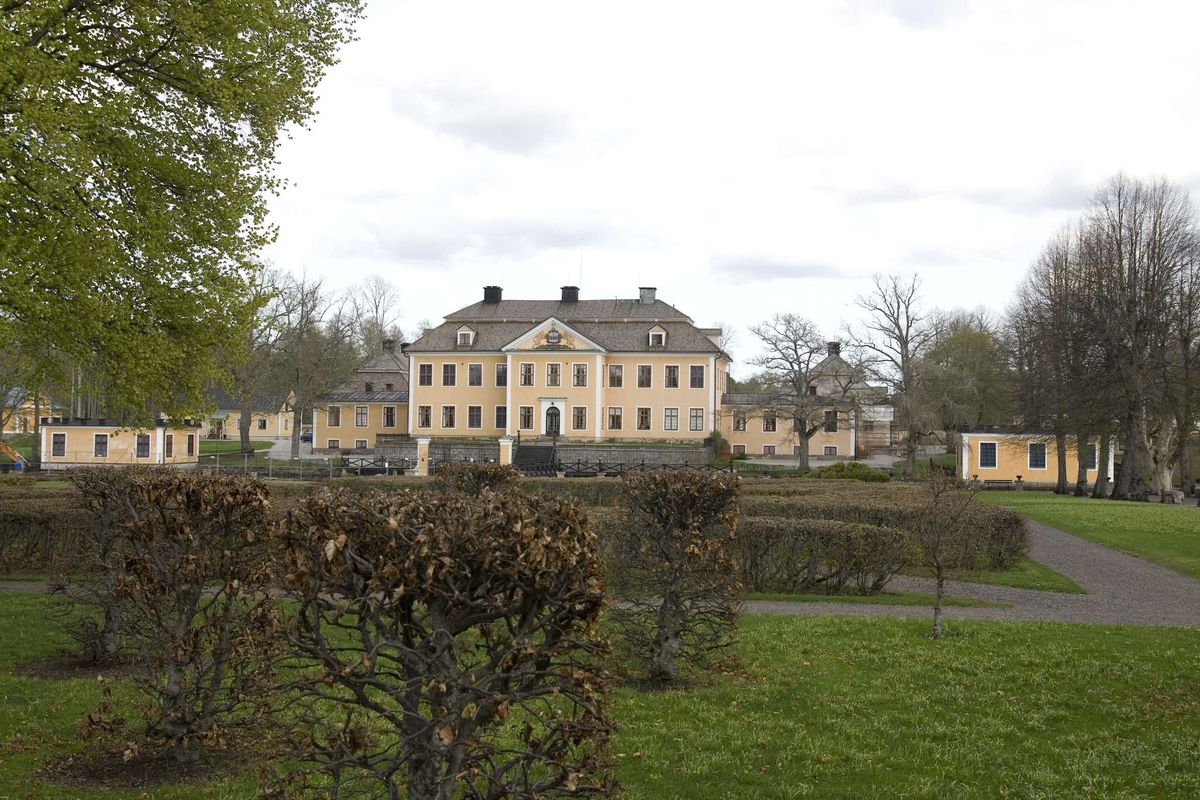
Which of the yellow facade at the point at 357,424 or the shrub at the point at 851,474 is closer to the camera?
the shrub at the point at 851,474

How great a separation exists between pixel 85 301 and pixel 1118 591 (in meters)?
15.4

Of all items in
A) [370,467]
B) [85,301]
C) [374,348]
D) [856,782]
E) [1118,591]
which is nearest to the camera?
[856,782]

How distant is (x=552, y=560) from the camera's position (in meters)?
3.37

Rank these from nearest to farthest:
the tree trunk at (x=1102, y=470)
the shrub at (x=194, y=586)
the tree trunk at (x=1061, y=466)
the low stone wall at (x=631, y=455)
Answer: the shrub at (x=194, y=586), the tree trunk at (x=1102, y=470), the tree trunk at (x=1061, y=466), the low stone wall at (x=631, y=455)

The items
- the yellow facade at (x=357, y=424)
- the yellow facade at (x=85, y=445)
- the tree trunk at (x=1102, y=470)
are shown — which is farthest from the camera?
the yellow facade at (x=357, y=424)

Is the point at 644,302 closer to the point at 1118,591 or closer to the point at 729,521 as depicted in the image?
the point at 1118,591

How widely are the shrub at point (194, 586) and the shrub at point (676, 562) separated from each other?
345 cm

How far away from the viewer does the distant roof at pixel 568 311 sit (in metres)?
54.2

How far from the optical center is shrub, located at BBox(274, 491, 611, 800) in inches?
130

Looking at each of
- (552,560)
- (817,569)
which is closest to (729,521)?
(552,560)

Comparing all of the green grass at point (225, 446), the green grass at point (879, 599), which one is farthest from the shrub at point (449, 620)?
the green grass at point (225, 446)

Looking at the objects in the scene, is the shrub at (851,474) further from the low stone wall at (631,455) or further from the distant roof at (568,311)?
the distant roof at (568,311)

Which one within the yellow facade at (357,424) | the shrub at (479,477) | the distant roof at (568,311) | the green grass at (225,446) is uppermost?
the distant roof at (568,311)

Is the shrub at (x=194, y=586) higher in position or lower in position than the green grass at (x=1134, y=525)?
higher
